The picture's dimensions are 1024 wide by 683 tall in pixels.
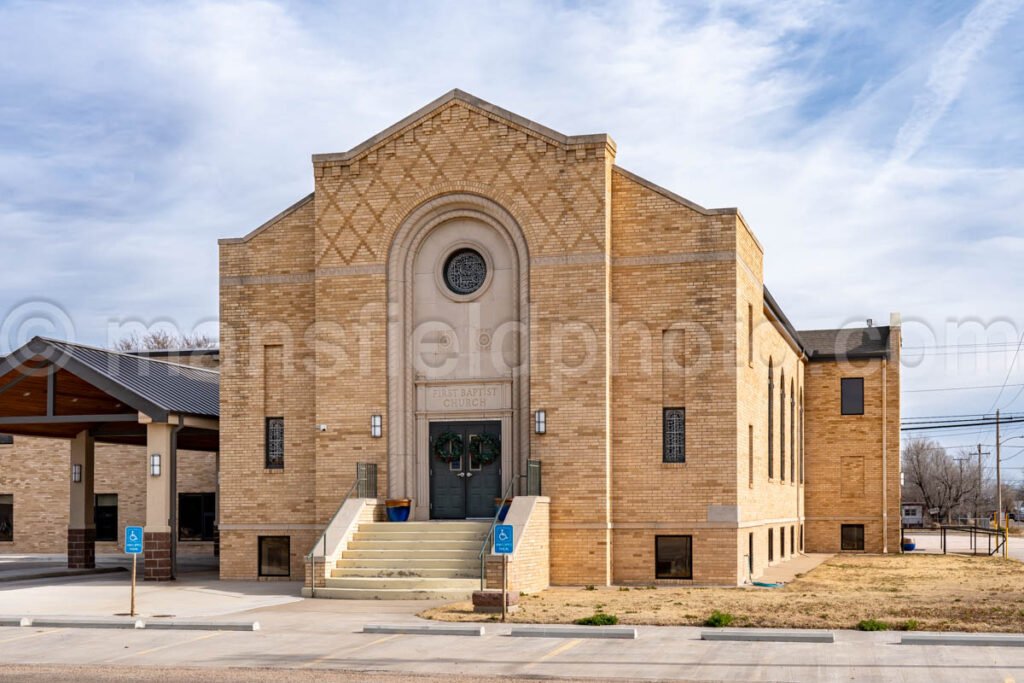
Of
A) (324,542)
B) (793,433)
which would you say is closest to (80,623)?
(324,542)

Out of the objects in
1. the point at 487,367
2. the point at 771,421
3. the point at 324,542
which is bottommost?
the point at 324,542

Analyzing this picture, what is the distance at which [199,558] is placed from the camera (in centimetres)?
4156

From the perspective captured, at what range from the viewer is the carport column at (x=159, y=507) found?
28141 mm

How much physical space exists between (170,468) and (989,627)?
18.0 m

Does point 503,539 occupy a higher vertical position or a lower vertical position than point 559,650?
higher

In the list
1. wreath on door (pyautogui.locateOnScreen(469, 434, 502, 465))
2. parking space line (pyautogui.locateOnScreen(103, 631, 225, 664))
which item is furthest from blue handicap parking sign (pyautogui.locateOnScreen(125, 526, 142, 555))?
wreath on door (pyautogui.locateOnScreen(469, 434, 502, 465))

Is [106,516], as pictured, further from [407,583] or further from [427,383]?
[407,583]

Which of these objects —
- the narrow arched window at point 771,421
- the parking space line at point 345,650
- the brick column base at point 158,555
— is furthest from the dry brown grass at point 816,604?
the brick column base at point 158,555

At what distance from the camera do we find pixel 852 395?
45250 mm

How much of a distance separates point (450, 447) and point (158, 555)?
7.02 m

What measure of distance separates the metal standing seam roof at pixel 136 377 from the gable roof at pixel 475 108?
21.4 ft

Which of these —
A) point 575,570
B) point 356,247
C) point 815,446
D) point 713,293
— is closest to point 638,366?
point 713,293

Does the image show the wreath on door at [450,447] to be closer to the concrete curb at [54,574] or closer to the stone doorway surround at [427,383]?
the stone doorway surround at [427,383]

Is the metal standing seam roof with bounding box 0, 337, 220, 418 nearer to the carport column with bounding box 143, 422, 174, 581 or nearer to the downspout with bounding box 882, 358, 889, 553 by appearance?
the carport column with bounding box 143, 422, 174, 581
